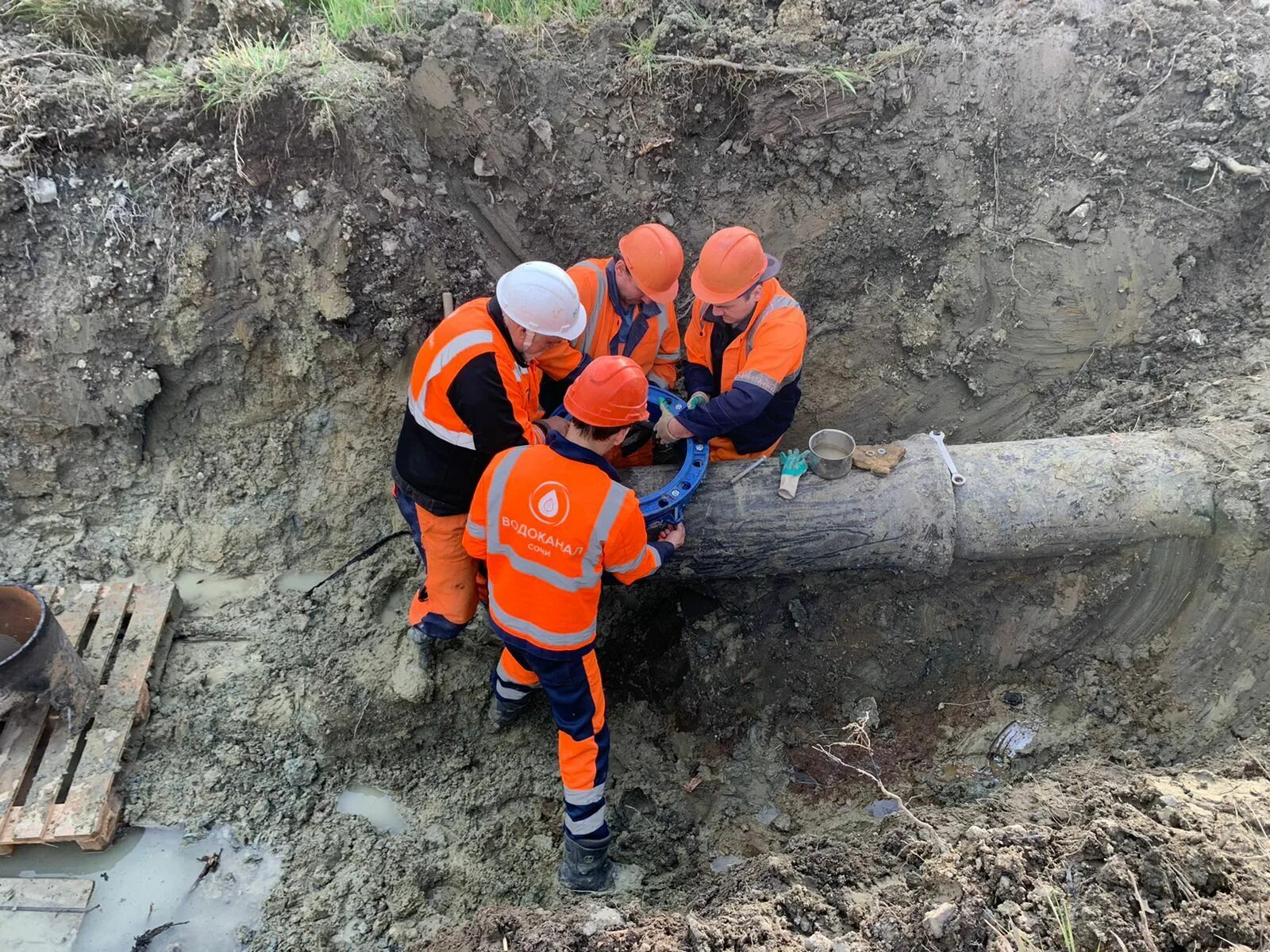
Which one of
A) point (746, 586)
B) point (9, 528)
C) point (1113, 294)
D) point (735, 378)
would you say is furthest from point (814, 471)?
point (9, 528)

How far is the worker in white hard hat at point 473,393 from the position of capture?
296cm

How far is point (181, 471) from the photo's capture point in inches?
161

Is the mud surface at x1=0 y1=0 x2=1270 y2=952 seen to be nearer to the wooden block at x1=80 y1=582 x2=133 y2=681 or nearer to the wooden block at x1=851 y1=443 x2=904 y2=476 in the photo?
the wooden block at x1=80 y1=582 x2=133 y2=681

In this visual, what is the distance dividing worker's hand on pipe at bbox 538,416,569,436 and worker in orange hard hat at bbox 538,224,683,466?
0.30 m

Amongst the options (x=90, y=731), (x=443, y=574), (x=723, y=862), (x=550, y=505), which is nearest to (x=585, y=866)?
(x=723, y=862)

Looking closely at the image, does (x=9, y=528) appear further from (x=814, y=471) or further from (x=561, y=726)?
(x=814, y=471)

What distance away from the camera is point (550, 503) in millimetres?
2740

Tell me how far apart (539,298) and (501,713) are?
6.40 ft

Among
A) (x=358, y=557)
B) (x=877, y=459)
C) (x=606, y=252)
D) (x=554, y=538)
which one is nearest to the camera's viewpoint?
(x=554, y=538)

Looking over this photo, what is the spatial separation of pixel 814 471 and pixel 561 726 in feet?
4.86

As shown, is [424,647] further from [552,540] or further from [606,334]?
[606,334]

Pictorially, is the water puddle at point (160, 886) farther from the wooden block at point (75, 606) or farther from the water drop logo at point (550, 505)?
the water drop logo at point (550, 505)

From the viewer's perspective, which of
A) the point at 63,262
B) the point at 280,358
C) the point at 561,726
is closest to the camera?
the point at 561,726

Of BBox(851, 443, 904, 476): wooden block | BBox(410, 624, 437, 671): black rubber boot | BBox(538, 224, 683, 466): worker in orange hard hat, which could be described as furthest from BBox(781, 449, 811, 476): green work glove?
BBox(410, 624, 437, 671): black rubber boot
